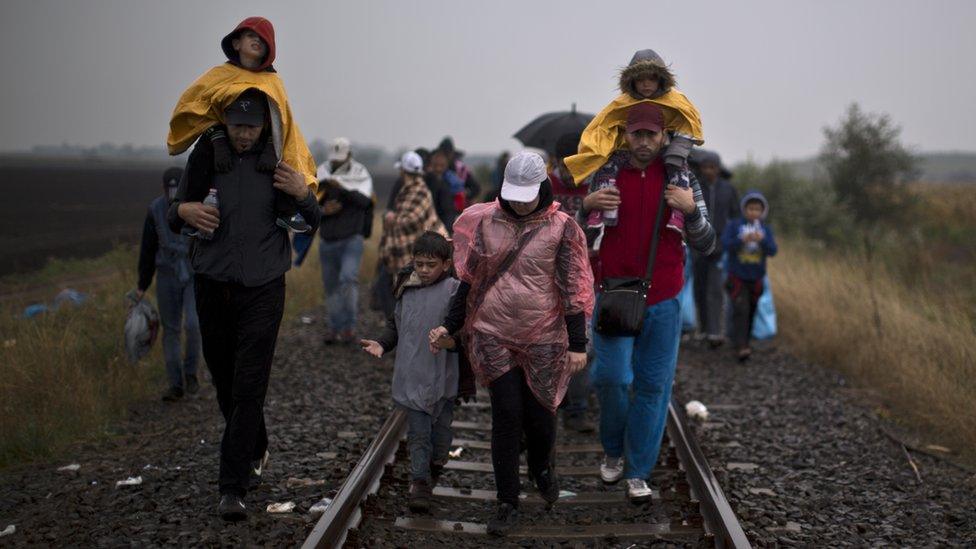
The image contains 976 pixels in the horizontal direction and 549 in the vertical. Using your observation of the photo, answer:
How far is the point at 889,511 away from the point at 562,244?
2.60 metres

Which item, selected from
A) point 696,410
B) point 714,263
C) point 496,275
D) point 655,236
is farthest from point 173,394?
point 714,263

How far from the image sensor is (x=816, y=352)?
10.5 m

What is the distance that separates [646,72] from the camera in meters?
5.08

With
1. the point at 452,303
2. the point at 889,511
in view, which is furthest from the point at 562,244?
the point at 889,511

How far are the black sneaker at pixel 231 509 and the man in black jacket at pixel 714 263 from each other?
7.01 m

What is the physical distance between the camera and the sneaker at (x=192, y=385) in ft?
26.4

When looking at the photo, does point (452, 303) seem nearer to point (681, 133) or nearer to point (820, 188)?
point (681, 133)

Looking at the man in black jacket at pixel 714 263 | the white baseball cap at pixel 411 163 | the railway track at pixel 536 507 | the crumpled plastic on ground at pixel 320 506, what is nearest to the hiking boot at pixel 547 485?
the railway track at pixel 536 507

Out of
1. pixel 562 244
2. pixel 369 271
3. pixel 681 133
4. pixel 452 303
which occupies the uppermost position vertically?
pixel 681 133

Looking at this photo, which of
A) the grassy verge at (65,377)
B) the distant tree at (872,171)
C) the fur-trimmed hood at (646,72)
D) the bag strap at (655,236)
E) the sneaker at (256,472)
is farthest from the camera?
the distant tree at (872,171)

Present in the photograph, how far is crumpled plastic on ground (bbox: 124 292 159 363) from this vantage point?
292 inches

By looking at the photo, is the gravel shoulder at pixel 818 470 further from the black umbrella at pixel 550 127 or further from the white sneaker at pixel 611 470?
the black umbrella at pixel 550 127

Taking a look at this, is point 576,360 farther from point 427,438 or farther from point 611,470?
point 611,470

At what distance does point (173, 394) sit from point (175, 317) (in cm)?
67
